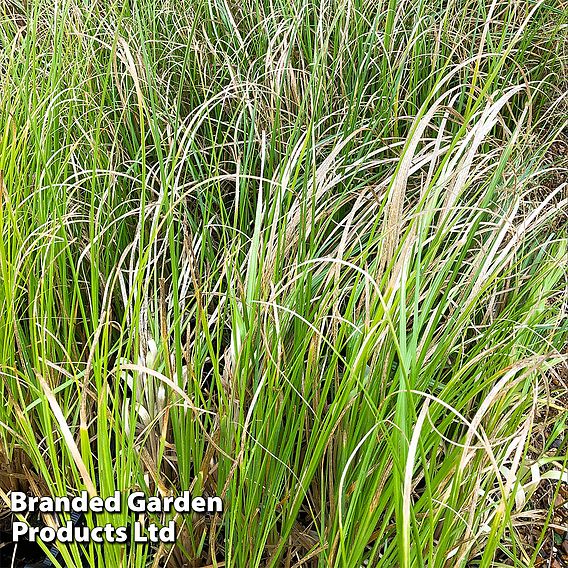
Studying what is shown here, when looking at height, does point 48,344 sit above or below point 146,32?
below

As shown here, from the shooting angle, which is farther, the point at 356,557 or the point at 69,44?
the point at 69,44

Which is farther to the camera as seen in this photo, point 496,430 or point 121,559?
point 496,430

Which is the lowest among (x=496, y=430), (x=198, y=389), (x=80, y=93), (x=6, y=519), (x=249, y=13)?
(x=6, y=519)

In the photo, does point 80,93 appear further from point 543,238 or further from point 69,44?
point 543,238

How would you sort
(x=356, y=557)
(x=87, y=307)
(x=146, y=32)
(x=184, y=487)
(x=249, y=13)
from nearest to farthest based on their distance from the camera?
(x=356, y=557) → (x=184, y=487) → (x=87, y=307) → (x=146, y=32) → (x=249, y=13)

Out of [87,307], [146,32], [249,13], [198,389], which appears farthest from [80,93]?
[198,389]

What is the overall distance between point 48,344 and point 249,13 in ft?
3.46

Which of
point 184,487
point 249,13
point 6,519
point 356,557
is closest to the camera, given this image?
point 356,557

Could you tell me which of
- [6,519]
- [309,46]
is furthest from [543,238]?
[6,519]

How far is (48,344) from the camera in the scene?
93cm

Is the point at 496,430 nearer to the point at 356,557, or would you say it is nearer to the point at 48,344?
the point at 356,557

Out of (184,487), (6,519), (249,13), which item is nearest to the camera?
(184,487)

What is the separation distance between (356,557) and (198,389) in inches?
10.1

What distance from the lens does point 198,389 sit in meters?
0.79
